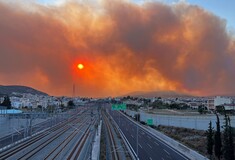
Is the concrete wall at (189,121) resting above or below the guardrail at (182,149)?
above

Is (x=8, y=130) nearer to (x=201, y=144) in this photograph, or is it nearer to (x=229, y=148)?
(x=201, y=144)

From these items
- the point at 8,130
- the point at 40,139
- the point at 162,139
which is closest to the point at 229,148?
the point at 162,139

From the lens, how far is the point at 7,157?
44.0 m

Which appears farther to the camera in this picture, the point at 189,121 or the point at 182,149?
the point at 189,121

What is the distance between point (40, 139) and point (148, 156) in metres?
29.7

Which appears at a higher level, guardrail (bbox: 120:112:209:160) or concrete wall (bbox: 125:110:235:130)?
concrete wall (bbox: 125:110:235:130)

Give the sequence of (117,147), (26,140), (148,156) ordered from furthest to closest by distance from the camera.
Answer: (26,140)
(117,147)
(148,156)

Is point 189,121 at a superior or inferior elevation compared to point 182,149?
superior

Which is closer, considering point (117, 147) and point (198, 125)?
point (117, 147)

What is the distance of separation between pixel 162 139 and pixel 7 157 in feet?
117

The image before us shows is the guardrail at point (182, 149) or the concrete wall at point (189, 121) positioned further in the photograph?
the concrete wall at point (189, 121)

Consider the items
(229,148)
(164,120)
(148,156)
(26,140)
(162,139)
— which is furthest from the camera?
(164,120)

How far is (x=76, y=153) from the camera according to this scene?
49594 mm

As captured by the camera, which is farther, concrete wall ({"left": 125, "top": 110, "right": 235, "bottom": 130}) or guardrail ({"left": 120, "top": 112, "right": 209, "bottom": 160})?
concrete wall ({"left": 125, "top": 110, "right": 235, "bottom": 130})
